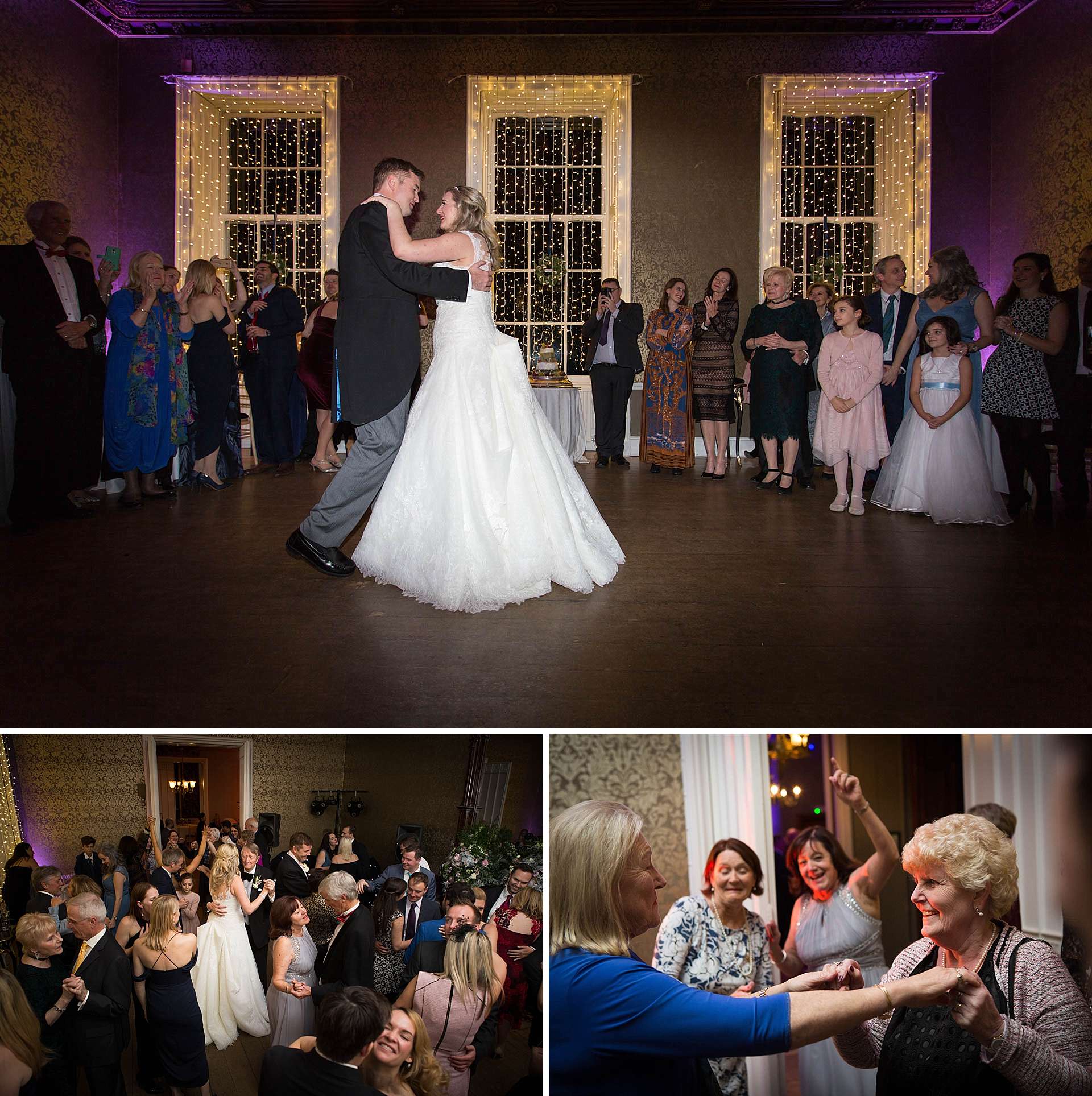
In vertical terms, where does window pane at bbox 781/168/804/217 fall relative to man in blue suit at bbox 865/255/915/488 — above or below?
above

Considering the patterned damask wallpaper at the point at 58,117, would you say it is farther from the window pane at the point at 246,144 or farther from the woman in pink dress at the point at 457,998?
the woman in pink dress at the point at 457,998

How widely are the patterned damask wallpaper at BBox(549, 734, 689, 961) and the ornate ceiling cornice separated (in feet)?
26.5

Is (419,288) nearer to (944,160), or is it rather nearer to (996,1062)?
(996,1062)

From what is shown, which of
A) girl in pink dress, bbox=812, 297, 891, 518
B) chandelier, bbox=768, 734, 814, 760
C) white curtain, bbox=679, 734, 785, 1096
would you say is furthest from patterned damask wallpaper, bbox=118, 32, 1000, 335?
white curtain, bbox=679, 734, 785, 1096

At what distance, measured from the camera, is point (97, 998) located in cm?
256

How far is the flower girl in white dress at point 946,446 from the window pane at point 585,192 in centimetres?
522

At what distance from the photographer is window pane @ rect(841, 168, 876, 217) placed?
1014cm

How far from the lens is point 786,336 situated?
266 inches

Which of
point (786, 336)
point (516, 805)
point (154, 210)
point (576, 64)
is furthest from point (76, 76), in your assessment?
point (516, 805)

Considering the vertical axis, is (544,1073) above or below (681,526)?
below

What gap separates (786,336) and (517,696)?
4.70 metres

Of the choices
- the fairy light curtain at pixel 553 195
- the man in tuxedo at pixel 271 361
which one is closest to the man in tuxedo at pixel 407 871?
the man in tuxedo at pixel 271 361

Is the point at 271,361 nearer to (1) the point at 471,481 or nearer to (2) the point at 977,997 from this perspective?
(1) the point at 471,481

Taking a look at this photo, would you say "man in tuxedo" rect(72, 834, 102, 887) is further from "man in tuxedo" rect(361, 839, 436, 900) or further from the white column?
the white column
